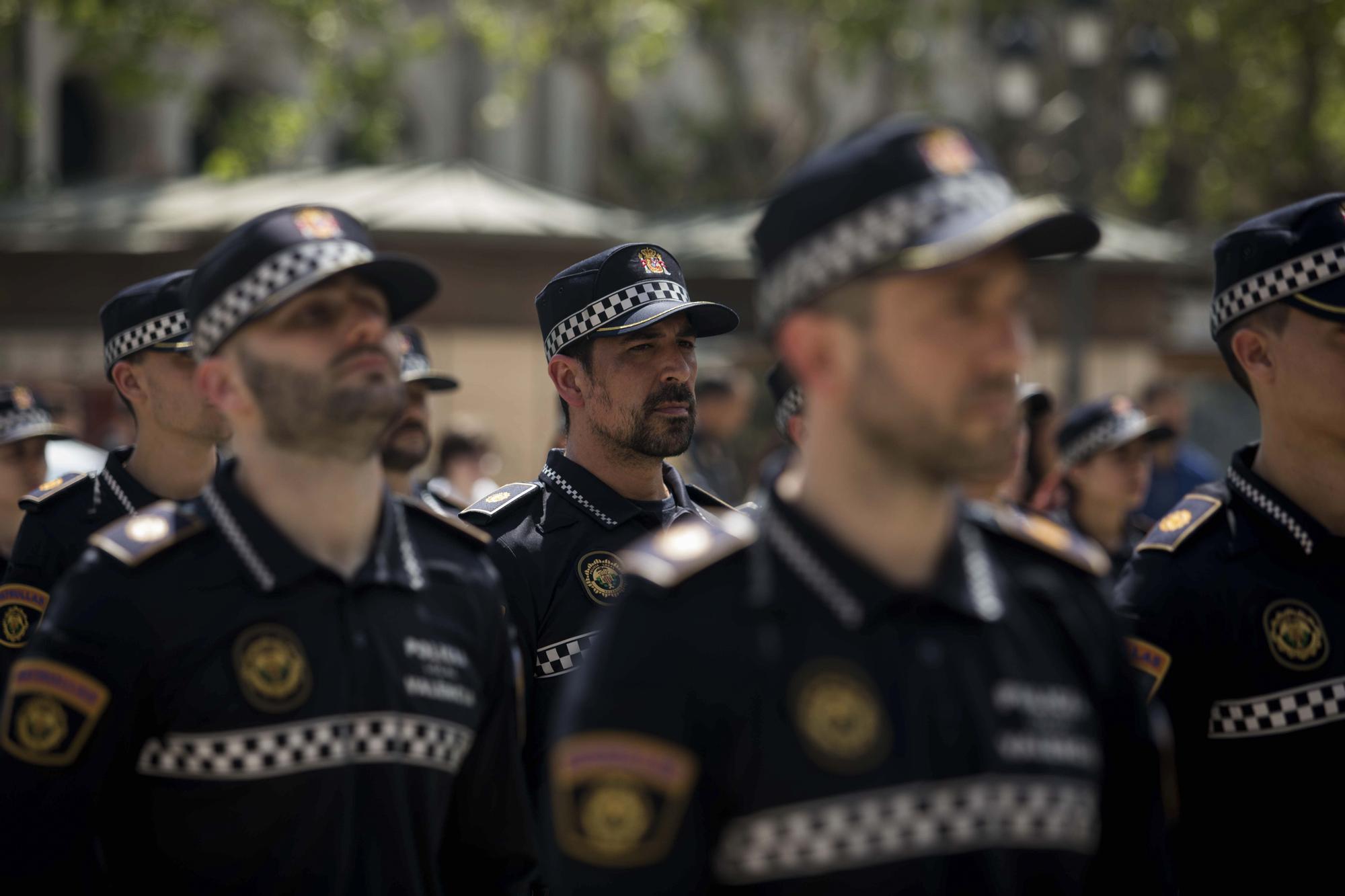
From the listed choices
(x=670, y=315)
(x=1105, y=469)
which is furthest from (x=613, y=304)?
(x=1105, y=469)

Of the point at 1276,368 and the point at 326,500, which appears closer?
the point at 326,500

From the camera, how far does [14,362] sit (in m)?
15.9

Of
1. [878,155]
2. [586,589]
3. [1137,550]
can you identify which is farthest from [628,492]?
[878,155]

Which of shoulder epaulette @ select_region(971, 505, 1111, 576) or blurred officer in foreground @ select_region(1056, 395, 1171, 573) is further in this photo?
blurred officer in foreground @ select_region(1056, 395, 1171, 573)

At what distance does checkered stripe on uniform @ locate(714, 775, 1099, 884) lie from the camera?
100 inches

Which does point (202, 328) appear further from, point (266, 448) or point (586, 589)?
point (586, 589)

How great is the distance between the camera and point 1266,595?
385 centimetres

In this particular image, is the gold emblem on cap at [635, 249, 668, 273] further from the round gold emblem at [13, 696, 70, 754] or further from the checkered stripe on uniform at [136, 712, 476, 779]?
the round gold emblem at [13, 696, 70, 754]

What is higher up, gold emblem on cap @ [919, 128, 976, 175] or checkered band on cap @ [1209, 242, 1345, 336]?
gold emblem on cap @ [919, 128, 976, 175]

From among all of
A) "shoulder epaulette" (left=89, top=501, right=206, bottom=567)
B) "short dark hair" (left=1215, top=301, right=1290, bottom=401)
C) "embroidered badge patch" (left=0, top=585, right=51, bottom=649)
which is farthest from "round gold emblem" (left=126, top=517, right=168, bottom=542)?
"short dark hair" (left=1215, top=301, right=1290, bottom=401)

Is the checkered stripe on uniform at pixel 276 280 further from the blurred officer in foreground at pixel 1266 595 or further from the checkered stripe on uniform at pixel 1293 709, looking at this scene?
the checkered stripe on uniform at pixel 1293 709

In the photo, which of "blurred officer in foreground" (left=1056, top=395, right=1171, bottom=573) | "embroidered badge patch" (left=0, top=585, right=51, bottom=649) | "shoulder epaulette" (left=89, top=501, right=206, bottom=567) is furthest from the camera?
"blurred officer in foreground" (left=1056, top=395, right=1171, bottom=573)

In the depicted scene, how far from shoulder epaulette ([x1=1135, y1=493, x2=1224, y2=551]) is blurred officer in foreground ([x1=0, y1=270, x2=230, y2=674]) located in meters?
2.84

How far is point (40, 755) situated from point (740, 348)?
47.6 feet
